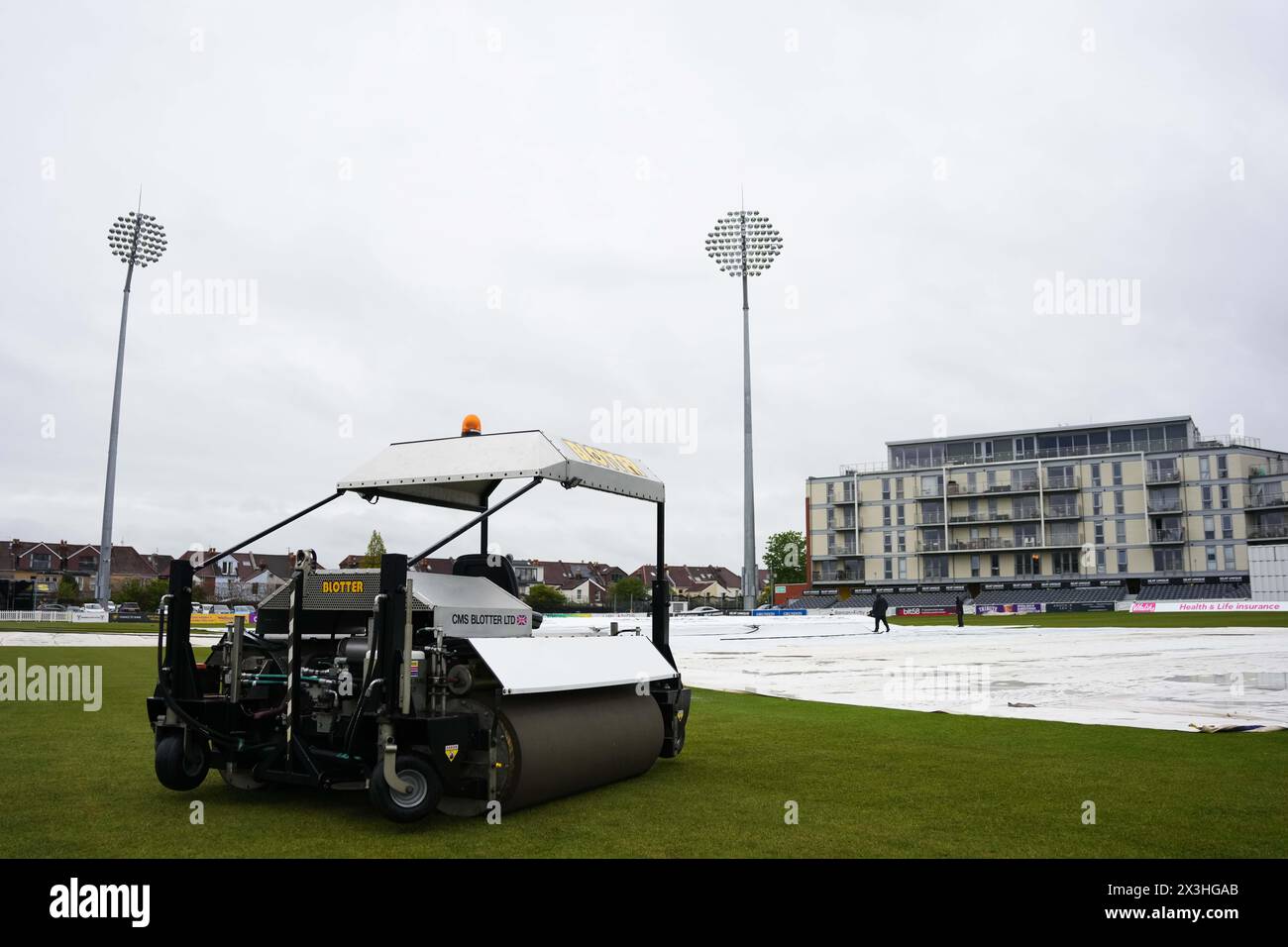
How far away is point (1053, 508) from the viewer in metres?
93.8

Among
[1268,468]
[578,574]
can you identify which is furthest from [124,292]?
[1268,468]

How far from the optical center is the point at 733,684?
19266 mm

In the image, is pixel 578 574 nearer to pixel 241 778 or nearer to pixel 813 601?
pixel 813 601

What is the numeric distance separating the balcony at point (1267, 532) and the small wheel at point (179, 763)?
9416 centimetres

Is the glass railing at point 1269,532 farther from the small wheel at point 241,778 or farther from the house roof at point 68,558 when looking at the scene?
the house roof at point 68,558

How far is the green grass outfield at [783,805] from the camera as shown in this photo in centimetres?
616

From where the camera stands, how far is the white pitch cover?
276 inches

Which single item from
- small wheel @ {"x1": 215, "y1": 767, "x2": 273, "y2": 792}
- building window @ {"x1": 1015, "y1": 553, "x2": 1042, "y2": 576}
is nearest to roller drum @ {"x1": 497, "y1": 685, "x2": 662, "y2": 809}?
small wheel @ {"x1": 215, "y1": 767, "x2": 273, "y2": 792}

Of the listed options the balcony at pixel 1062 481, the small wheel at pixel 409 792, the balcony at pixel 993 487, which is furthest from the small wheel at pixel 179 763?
the balcony at pixel 993 487

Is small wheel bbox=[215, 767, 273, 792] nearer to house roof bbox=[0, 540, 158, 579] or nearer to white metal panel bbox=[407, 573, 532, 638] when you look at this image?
white metal panel bbox=[407, 573, 532, 638]

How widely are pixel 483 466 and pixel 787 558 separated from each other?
460 ft
